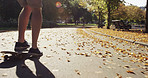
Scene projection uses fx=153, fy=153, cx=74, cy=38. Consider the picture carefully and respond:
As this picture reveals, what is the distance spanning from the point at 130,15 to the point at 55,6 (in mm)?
23998

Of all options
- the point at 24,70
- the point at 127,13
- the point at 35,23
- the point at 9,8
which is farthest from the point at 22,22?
the point at 127,13

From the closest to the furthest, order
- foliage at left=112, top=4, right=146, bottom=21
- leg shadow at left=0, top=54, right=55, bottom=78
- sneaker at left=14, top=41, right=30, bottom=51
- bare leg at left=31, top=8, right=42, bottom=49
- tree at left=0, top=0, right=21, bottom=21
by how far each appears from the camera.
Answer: leg shadow at left=0, top=54, right=55, bottom=78 → bare leg at left=31, top=8, right=42, bottom=49 → sneaker at left=14, top=41, right=30, bottom=51 → tree at left=0, top=0, right=21, bottom=21 → foliage at left=112, top=4, right=146, bottom=21

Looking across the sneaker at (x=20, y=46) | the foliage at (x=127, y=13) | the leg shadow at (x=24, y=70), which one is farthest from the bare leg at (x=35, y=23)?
the foliage at (x=127, y=13)

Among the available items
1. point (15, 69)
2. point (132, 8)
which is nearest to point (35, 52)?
point (15, 69)

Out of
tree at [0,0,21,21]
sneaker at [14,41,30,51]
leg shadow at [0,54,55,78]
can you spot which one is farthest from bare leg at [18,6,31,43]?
tree at [0,0,21,21]

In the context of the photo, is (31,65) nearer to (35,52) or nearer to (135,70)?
(35,52)

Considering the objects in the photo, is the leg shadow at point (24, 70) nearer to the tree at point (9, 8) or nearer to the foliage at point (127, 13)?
the tree at point (9, 8)

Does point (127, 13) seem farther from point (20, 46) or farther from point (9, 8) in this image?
point (20, 46)

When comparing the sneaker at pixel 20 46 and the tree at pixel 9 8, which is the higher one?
the tree at pixel 9 8

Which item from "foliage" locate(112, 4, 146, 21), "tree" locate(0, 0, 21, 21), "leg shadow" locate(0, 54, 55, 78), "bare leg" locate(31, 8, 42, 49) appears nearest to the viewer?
"leg shadow" locate(0, 54, 55, 78)

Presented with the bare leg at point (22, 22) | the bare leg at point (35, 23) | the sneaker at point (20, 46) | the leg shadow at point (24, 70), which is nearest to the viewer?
the leg shadow at point (24, 70)

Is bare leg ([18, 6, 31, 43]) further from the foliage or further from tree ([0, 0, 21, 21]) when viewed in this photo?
the foliage

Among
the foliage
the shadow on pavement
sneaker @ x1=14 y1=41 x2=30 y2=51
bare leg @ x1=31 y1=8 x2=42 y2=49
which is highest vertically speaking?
the foliage

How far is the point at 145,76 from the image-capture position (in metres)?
3.00
